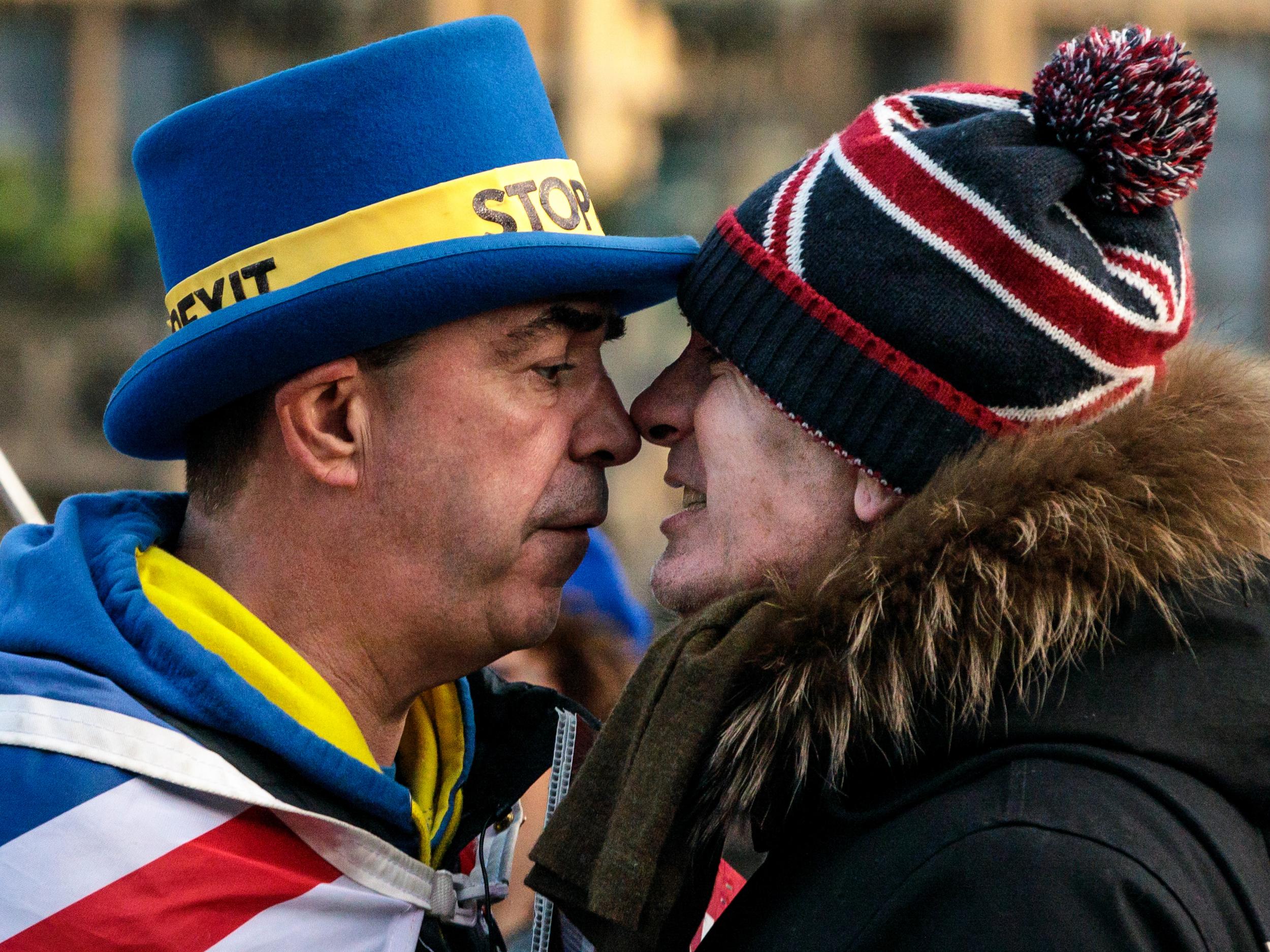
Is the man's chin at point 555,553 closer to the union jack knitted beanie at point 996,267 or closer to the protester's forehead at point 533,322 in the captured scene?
the protester's forehead at point 533,322

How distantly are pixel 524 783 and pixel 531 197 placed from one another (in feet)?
3.41

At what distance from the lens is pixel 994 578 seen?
1773 mm

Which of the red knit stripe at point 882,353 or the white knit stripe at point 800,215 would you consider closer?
the red knit stripe at point 882,353

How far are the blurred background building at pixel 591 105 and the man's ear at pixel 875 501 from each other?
1138cm

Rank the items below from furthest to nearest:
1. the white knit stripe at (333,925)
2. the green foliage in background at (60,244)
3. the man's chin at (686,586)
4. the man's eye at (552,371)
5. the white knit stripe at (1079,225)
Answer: the green foliage in background at (60,244) → the man's eye at (552,371) → the man's chin at (686,586) → the white knit stripe at (1079,225) → the white knit stripe at (333,925)

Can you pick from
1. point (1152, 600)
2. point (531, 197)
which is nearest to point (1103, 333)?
point (1152, 600)

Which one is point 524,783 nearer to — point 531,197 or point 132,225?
point 531,197

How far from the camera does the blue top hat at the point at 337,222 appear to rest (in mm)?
2090

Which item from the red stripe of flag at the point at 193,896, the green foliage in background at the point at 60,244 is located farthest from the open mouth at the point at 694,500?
the green foliage in background at the point at 60,244

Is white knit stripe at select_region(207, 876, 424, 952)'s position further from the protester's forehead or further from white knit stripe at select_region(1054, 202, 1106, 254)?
white knit stripe at select_region(1054, 202, 1106, 254)

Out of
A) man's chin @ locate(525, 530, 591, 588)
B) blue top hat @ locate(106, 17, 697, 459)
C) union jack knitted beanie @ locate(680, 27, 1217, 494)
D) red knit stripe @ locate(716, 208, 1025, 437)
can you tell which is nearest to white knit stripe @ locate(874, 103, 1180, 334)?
union jack knitted beanie @ locate(680, 27, 1217, 494)

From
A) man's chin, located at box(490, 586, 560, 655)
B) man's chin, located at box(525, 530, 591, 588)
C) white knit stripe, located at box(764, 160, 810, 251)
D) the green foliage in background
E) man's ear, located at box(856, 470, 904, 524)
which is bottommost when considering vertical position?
the green foliage in background

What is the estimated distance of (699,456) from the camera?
236 cm

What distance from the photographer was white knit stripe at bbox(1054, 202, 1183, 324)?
78.4 inches
